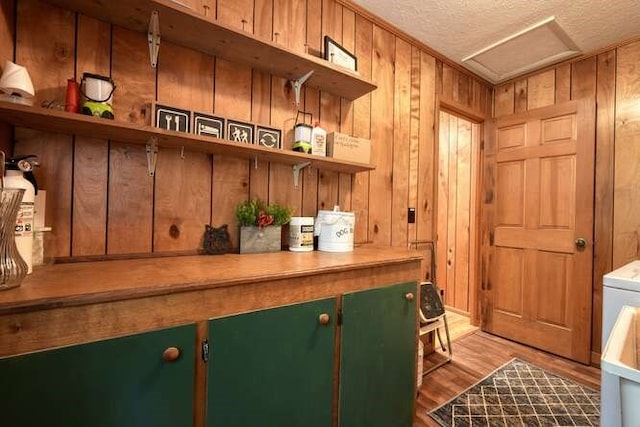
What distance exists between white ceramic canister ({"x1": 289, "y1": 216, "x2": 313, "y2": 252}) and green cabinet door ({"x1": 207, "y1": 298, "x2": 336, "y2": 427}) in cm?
42

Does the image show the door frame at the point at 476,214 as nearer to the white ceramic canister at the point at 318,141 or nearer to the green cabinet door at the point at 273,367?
the white ceramic canister at the point at 318,141

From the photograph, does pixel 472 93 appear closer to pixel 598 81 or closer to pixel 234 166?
pixel 598 81

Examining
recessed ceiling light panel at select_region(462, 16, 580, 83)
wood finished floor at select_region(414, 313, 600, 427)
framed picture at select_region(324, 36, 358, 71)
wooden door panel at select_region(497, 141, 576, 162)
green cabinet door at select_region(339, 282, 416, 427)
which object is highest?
recessed ceiling light panel at select_region(462, 16, 580, 83)

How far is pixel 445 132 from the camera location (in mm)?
3455

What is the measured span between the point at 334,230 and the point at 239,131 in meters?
0.69

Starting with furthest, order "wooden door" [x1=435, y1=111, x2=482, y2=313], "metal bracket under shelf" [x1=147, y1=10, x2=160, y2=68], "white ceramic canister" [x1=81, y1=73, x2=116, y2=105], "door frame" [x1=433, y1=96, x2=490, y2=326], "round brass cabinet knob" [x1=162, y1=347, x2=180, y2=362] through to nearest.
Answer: "wooden door" [x1=435, y1=111, x2=482, y2=313] < "door frame" [x1=433, y1=96, x2=490, y2=326] < "metal bracket under shelf" [x1=147, y1=10, x2=160, y2=68] < "white ceramic canister" [x1=81, y1=73, x2=116, y2=105] < "round brass cabinet knob" [x1=162, y1=347, x2=180, y2=362]

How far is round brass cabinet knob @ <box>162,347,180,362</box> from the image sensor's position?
758mm

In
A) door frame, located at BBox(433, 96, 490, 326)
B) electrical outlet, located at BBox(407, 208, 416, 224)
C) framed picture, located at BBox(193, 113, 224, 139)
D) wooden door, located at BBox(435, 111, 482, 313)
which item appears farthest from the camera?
wooden door, located at BBox(435, 111, 482, 313)

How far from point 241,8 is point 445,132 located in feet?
9.28

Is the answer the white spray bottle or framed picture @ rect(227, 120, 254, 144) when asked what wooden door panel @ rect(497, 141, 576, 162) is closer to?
framed picture @ rect(227, 120, 254, 144)

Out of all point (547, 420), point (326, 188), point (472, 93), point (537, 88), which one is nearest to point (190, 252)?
point (326, 188)

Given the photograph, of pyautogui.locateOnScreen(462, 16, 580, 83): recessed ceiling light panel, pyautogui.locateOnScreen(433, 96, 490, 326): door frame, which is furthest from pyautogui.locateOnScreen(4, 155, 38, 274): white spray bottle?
pyautogui.locateOnScreen(433, 96, 490, 326): door frame

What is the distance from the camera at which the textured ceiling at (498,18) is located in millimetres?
1727

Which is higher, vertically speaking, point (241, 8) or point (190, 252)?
point (241, 8)
